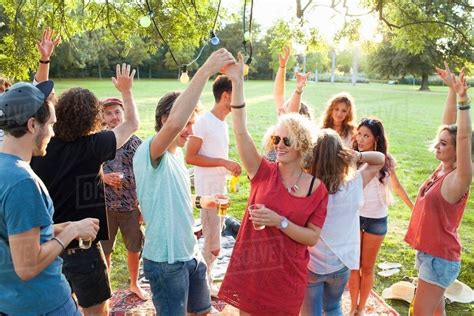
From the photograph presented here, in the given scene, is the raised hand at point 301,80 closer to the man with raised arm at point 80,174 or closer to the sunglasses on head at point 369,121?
the sunglasses on head at point 369,121

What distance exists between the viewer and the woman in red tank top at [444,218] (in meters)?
2.72

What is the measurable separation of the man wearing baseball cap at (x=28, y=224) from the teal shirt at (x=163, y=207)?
0.40 m

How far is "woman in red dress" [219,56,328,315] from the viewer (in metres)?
2.28

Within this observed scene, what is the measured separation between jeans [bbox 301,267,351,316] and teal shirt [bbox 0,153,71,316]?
1393 millimetres

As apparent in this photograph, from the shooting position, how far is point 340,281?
2.63 m

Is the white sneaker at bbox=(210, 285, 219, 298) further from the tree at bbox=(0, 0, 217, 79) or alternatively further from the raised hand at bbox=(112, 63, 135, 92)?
the tree at bbox=(0, 0, 217, 79)

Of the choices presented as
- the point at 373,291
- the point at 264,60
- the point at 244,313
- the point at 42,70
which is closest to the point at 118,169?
the point at 42,70

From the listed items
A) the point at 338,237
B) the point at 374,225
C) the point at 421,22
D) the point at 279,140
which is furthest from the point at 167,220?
the point at 421,22

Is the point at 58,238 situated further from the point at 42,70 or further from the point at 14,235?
the point at 42,70

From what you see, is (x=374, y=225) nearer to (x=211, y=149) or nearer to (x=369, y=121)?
(x=369, y=121)

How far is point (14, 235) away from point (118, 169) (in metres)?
2.14

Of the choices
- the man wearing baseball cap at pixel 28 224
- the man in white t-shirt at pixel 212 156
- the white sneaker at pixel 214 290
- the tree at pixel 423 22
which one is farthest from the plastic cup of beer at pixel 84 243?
the tree at pixel 423 22

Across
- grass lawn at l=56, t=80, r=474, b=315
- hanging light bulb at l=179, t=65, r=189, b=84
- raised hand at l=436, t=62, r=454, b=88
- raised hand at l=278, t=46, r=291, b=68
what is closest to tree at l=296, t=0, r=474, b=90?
raised hand at l=278, t=46, r=291, b=68

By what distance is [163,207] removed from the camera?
7.43 ft
